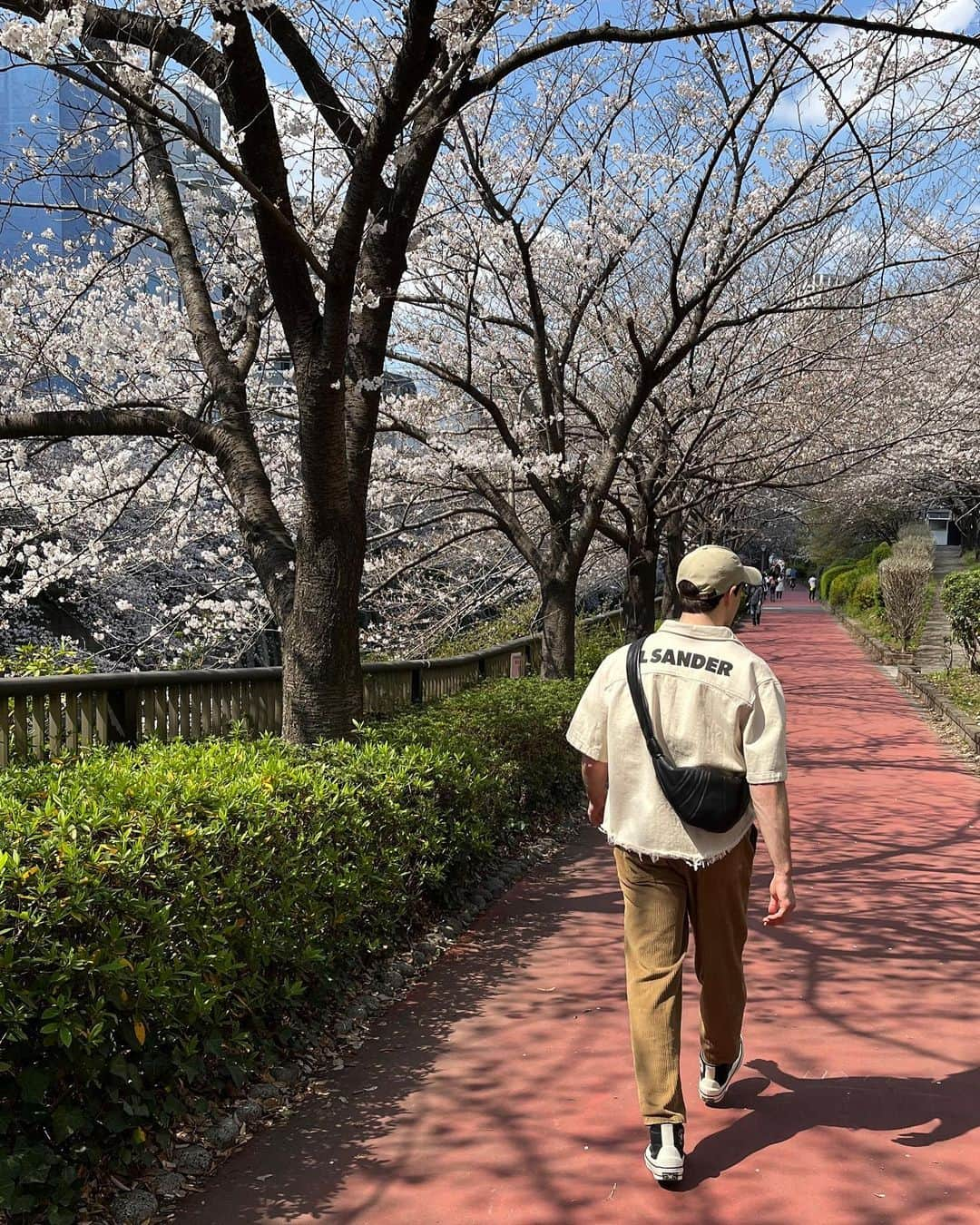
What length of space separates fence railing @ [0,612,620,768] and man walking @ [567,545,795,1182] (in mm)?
4057

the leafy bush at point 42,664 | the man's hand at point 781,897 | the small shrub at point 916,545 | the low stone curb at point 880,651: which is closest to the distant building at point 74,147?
the leafy bush at point 42,664

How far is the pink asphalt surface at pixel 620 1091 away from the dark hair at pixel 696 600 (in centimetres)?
168

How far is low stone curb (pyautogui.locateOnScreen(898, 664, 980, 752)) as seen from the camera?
12.8m

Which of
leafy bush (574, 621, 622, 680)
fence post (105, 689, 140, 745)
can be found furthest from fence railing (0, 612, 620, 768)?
leafy bush (574, 621, 622, 680)

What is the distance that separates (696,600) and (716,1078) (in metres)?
1.60

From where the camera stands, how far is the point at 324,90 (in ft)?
21.9

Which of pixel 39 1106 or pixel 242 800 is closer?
pixel 39 1106

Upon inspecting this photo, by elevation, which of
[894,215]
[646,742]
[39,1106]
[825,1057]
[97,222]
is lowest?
[825,1057]

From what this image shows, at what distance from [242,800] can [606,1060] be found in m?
1.68

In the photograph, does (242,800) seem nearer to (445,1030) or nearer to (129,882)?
(129,882)

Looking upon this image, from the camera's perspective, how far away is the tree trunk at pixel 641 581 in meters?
15.5

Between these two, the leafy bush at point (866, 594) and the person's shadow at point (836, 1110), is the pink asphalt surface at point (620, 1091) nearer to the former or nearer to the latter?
the person's shadow at point (836, 1110)

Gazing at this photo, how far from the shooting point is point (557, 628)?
11820 mm

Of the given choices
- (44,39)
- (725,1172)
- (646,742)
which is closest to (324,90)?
(44,39)
